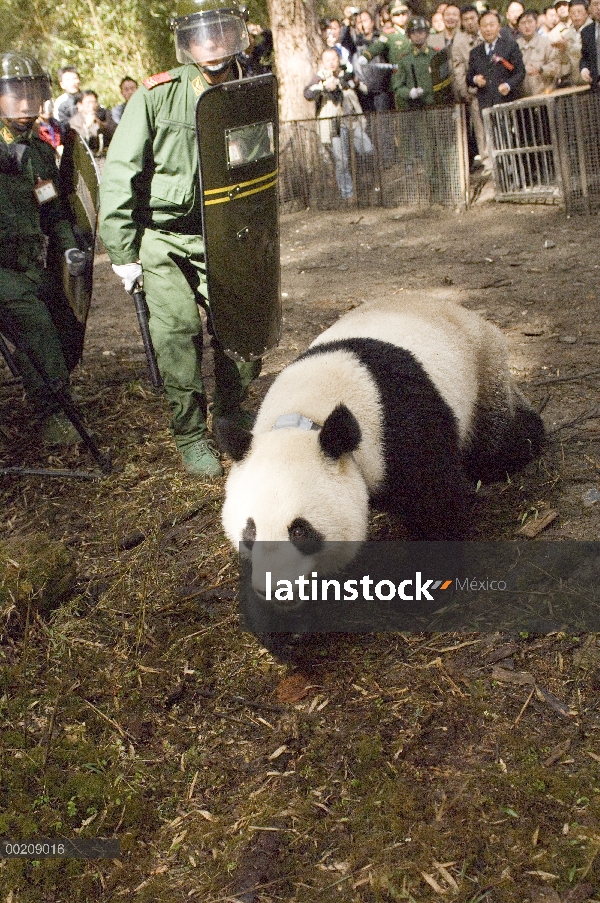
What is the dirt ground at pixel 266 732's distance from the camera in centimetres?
229

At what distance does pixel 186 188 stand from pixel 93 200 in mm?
1557

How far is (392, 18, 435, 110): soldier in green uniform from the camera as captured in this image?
11.1 m

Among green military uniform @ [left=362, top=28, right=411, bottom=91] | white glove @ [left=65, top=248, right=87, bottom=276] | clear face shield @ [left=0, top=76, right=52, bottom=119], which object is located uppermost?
green military uniform @ [left=362, top=28, right=411, bottom=91]

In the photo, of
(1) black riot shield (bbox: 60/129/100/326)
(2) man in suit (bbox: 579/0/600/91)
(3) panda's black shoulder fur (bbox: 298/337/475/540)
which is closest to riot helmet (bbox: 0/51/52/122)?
(1) black riot shield (bbox: 60/129/100/326)

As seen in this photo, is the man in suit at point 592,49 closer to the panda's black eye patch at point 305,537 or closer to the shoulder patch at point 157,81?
the shoulder patch at point 157,81

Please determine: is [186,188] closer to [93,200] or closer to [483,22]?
[93,200]

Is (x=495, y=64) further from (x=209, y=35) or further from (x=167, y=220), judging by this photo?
(x=167, y=220)

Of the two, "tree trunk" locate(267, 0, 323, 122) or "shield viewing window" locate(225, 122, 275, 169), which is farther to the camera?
"tree trunk" locate(267, 0, 323, 122)

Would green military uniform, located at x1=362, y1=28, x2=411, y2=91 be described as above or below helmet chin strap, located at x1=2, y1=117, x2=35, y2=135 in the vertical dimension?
above

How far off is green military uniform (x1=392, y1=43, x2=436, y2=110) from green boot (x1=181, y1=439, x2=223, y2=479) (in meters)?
8.06

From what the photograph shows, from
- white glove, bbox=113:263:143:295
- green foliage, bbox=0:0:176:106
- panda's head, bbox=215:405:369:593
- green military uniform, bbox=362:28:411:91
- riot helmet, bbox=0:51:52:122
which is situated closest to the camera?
panda's head, bbox=215:405:369:593

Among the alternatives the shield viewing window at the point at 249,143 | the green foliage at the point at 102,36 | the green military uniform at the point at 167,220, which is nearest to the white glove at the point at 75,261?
the green military uniform at the point at 167,220

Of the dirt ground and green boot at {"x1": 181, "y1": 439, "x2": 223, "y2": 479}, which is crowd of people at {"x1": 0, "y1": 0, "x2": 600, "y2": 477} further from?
the dirt ground

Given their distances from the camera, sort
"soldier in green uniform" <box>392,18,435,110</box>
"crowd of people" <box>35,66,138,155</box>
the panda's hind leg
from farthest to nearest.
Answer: "crowd of people" <box>35,66,138,155</box>, "soldier in green uniform" <box>392,18,435,110</box>, the panda's hind leg
